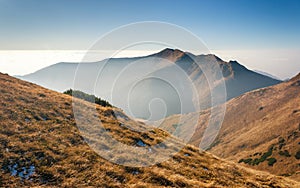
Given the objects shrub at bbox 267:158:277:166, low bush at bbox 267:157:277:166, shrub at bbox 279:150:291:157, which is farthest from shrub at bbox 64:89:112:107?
shrub at bbox 279:150:291:157

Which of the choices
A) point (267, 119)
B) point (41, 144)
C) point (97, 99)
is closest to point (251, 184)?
point (41, 144)

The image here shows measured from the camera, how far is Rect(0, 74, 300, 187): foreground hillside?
20406 mm

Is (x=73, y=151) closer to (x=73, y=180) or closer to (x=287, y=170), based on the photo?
(x=73, y=180)

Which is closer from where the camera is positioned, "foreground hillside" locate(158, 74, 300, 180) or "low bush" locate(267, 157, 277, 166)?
"foreground hillside" locate(158, 74, 300, 180)

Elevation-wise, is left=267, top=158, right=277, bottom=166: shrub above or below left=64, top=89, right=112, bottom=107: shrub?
below

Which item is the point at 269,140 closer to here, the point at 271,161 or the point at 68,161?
the point at 271,161

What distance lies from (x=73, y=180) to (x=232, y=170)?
20602 millimetres

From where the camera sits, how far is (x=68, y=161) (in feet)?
75.0

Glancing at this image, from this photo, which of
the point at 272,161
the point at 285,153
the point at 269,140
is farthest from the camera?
the point at 269,140

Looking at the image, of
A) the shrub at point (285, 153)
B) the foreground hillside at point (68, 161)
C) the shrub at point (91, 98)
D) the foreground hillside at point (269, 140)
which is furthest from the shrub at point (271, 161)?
the shrub at point (91, 98)

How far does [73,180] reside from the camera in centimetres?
2006

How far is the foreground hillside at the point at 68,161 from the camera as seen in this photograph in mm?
20406

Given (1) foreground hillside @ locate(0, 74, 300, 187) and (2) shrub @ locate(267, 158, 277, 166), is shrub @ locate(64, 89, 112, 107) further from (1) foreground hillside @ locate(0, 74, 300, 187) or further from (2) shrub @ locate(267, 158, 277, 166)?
(2) shrub @ locate(267, 158, 277, 166)

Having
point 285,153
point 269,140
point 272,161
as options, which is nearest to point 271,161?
point 272,161
